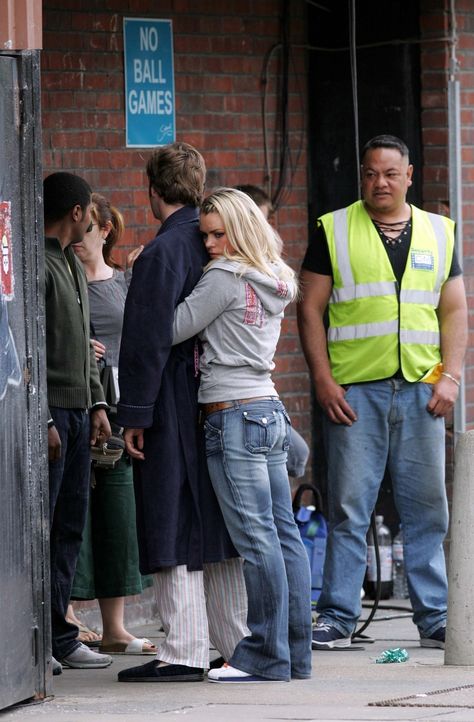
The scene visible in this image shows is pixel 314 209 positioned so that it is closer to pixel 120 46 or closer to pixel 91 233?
pixel 120 46

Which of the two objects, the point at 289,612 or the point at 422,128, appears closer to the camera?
the point at 289,612

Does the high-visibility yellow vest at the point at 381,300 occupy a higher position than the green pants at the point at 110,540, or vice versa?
the high-visibility yellow vest at the point at 381,300

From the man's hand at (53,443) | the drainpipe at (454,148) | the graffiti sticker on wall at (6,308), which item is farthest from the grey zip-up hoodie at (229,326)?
the drainpipe at (454,148)

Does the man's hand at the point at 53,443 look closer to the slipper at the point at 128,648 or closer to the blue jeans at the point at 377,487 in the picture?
the slipper at the point at 128,648

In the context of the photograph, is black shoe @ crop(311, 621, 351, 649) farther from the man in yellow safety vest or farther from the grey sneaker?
the grey sneaker

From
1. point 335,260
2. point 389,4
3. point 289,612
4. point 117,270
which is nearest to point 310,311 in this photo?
point 335,260

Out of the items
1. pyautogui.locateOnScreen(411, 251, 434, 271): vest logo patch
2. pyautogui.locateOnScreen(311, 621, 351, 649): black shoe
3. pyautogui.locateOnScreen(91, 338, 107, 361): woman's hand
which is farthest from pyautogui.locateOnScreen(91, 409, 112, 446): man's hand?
pyautogui.locateOnScreen(411, 251, 434, 271): vest logo patch

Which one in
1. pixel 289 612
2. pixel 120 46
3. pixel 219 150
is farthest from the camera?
pixel 219 150

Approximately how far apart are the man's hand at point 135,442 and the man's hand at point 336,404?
159 cm

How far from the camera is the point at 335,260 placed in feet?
26.1

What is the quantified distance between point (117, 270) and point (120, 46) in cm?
137

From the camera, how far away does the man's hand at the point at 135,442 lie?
6.53m

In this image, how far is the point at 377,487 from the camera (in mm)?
7992

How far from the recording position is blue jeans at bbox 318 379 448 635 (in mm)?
7914
